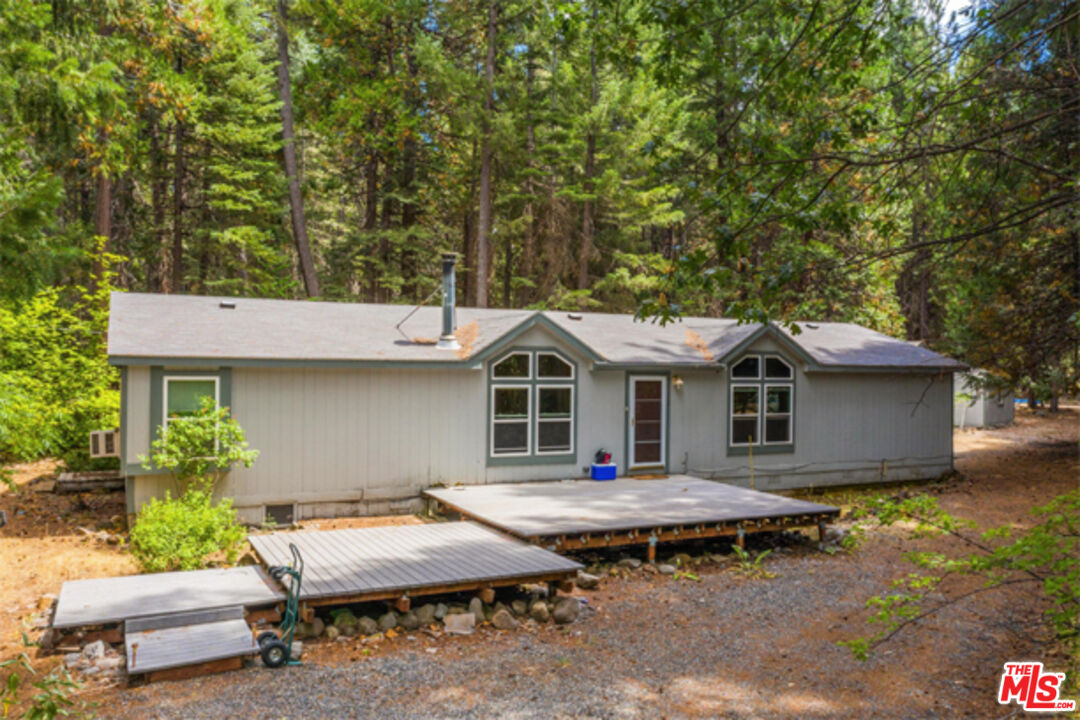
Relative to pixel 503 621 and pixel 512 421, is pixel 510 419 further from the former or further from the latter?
pixel 503 621

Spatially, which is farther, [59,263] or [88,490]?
[88,490]

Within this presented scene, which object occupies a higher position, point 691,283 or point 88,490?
point 691,283

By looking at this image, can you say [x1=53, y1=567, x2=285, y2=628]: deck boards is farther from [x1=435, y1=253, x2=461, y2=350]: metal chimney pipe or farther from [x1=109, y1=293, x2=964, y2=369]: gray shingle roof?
[x1=435, y1=253, x2=461, y2=350]: metal chimney pipe

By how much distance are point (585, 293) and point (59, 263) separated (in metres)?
12.6

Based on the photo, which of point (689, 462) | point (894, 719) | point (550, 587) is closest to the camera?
point (894, 719)

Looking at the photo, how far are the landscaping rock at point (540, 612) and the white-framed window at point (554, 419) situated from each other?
468 cm

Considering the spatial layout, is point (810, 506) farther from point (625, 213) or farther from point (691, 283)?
point (625, 213)

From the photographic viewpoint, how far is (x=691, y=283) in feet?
16.7

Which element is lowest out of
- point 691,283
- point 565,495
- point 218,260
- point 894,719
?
point 894,719

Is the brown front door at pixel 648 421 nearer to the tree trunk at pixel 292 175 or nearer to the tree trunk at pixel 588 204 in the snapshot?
the tree trunk at pixel 588 204

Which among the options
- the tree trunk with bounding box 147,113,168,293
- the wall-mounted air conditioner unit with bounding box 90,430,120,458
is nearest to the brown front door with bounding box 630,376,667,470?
the wall-mounted air conditioner unit with bounding box 90,430,120,458

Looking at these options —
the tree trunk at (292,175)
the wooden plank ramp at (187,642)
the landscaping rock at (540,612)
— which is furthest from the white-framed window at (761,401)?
the tree trunk at (292,175)

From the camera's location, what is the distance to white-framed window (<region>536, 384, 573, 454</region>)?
1141 cm

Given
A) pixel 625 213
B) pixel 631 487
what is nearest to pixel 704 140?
pixel 625 213
